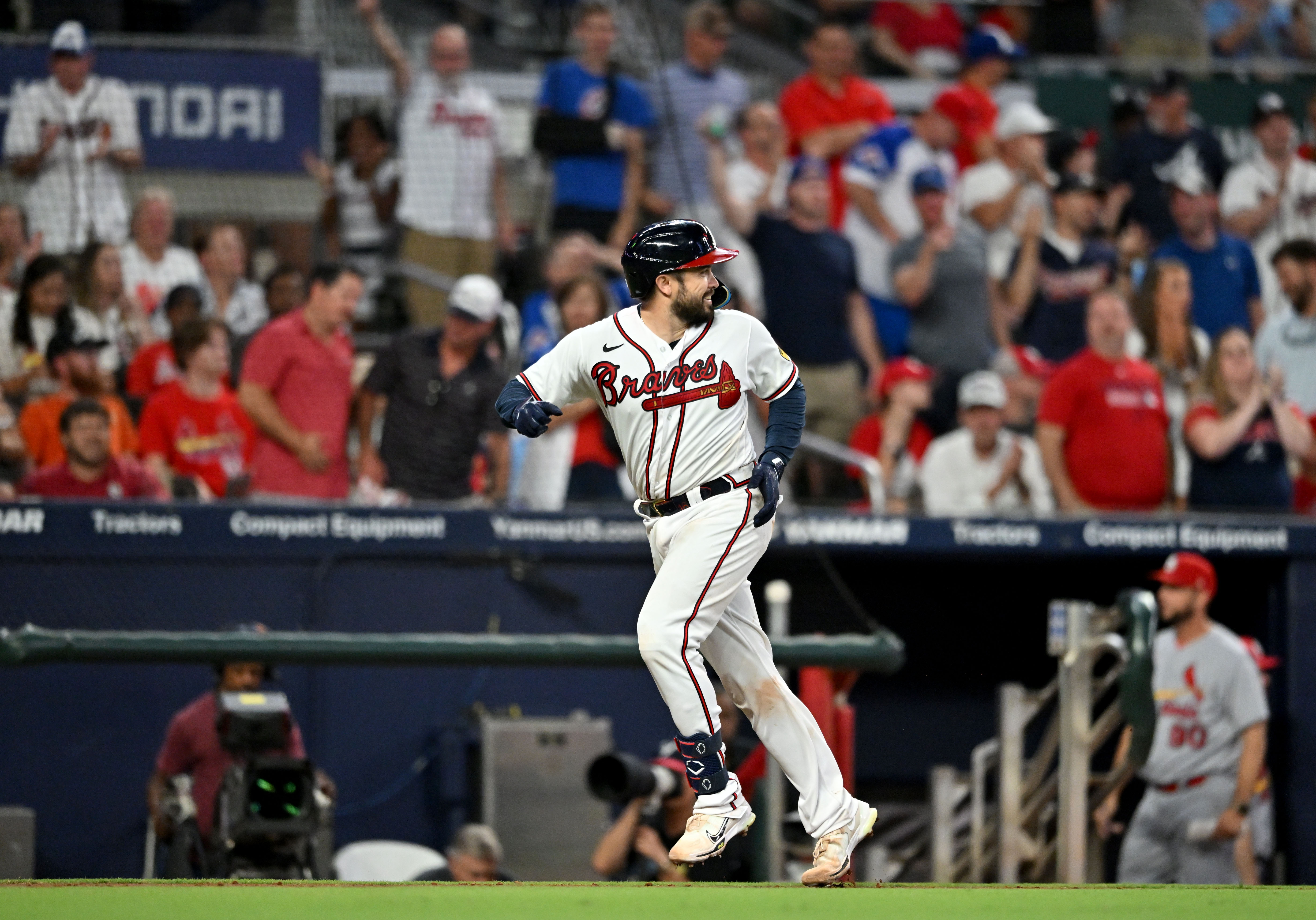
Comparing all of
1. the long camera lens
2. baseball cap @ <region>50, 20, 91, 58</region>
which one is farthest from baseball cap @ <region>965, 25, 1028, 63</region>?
the long camera lens

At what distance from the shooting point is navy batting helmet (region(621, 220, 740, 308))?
4730mm

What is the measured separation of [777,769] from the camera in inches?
289

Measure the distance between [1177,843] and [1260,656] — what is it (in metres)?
0.92

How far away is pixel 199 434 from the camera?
26.1ft

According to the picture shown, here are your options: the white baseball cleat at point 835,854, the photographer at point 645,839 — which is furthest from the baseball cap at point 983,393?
the white baseball cleat at point 835,854

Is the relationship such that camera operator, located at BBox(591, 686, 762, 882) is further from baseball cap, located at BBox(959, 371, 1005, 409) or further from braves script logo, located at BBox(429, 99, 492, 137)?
braves script logo, located at BBox(429, 99, 492, 137)

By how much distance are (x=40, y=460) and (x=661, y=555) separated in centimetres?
400

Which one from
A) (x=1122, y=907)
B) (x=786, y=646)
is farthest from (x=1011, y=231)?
(x=1122, y=907)

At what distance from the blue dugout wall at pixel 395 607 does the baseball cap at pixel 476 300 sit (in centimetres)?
87

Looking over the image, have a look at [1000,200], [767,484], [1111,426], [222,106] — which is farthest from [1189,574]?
[222,106]

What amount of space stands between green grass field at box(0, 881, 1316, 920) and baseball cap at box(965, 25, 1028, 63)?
6.64 m

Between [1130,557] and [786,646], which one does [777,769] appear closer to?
[786,646]

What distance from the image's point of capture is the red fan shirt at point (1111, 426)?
27.9 ft

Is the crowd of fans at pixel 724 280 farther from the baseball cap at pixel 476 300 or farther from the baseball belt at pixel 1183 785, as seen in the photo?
the baseball belt at pixel 1183 785
